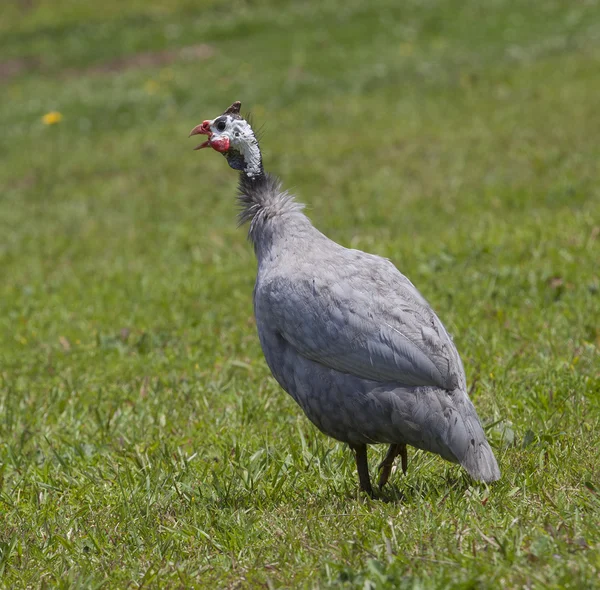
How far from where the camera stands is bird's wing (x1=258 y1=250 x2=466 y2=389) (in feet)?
13.0

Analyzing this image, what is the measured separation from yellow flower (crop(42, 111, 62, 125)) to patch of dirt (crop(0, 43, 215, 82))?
5.52 m

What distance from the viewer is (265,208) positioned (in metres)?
4.64

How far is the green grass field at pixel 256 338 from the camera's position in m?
3.56

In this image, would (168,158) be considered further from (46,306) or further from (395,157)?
(46,306)

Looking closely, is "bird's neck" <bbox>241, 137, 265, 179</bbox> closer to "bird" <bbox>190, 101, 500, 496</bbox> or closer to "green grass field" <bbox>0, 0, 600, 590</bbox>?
"bird" <bbox>190, 101, 500, 496</bbox>

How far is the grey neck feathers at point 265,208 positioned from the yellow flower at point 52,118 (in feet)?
46.2

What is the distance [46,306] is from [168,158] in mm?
6483

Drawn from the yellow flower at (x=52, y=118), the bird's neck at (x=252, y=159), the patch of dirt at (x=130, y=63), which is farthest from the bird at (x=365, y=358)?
the patch of dirt at (x=130, y=63)

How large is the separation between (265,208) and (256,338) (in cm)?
221

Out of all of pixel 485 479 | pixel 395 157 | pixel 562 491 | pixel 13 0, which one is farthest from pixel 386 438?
pixel 13 0

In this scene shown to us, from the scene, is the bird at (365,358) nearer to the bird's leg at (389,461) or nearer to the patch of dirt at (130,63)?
the bird's leg at (389,461)

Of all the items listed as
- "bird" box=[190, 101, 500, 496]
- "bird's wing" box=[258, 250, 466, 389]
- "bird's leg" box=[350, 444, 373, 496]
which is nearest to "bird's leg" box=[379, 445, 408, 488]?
"bird" box=[190, 101, 500, 496]

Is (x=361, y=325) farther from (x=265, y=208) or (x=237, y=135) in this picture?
(x=237, y=135)

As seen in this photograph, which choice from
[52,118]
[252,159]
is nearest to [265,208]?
[252,159]
